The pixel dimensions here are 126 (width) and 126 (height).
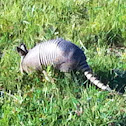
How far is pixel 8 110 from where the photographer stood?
3.08 meters

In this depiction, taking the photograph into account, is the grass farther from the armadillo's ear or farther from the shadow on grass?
the armadillo's ear

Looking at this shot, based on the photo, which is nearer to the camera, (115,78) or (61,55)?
(61,55)

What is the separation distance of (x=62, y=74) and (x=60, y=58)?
18 centimetres

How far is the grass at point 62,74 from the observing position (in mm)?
3027

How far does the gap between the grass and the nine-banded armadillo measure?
0.07 meters

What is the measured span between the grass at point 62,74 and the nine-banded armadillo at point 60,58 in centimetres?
7

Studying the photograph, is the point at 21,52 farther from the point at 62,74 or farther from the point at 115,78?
the point at 115,78

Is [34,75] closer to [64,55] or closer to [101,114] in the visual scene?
[64,55]

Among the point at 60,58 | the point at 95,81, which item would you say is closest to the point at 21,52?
the point at 60,58

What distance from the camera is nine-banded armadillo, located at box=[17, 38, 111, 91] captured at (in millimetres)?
3406

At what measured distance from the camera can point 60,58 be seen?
342 centimetres

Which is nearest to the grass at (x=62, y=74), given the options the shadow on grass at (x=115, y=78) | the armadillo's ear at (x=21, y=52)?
the shadow on grass at (x=115, y=78)

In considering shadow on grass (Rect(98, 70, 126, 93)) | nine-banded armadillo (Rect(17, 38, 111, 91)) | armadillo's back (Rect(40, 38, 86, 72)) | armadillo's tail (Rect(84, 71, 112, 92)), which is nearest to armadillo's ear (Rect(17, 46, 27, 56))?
nine-banded armadillo (Rect(17, 38, 111, 91))

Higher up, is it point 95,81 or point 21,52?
point 21,52
